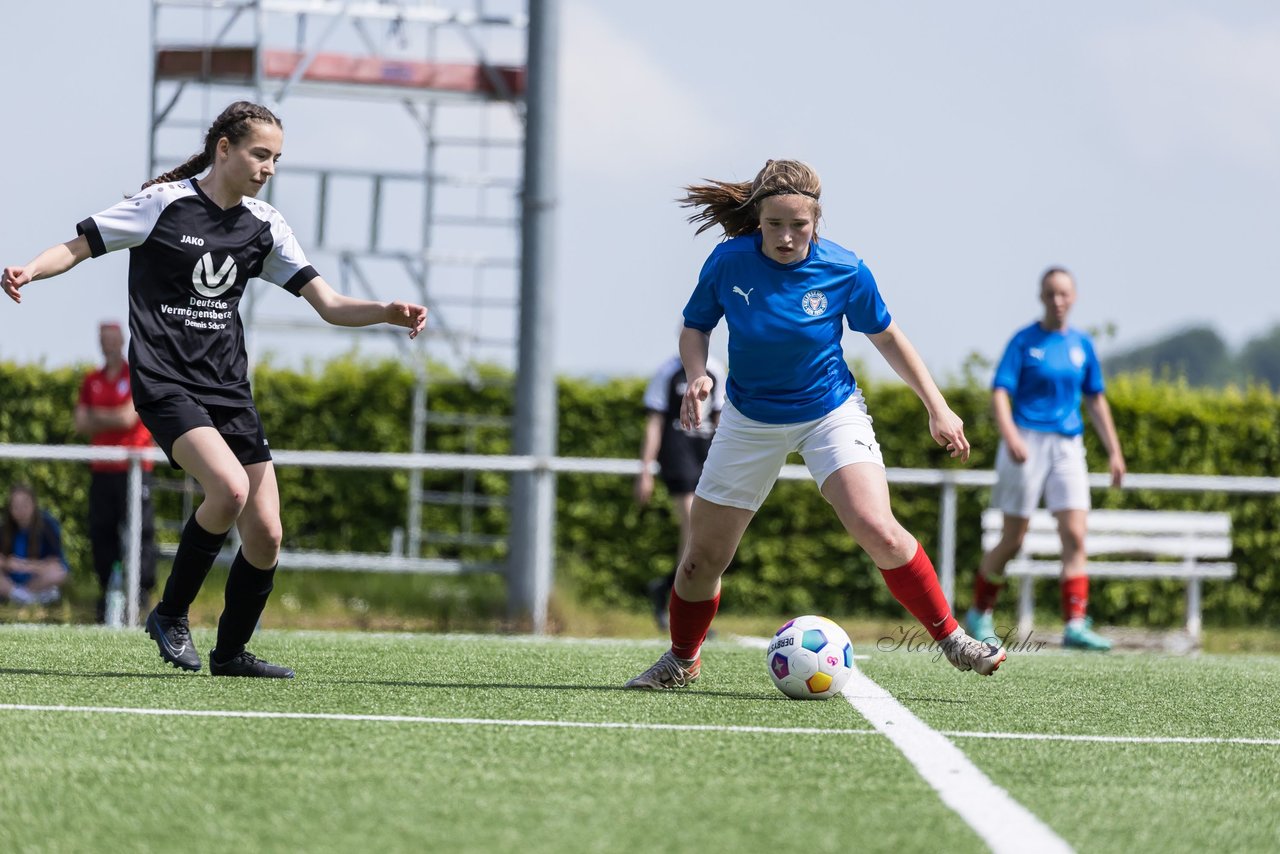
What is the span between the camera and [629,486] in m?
13.3

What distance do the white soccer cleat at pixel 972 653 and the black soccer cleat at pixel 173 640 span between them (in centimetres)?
266

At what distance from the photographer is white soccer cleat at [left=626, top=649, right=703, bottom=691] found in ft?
19.1

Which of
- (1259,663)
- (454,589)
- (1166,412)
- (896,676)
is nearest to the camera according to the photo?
(896,676)

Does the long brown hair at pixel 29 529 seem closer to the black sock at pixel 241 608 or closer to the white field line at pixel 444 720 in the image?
the black sock at pixel 241 608

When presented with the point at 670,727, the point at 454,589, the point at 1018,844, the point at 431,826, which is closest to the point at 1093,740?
the point at 670,727

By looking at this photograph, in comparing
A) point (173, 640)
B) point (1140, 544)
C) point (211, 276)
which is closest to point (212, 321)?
point (211, 276)

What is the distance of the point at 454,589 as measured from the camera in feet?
39.8

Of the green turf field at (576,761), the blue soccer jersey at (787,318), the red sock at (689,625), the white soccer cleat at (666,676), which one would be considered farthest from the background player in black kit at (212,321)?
the red sock at (689,625)

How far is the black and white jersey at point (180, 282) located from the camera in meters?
5.53

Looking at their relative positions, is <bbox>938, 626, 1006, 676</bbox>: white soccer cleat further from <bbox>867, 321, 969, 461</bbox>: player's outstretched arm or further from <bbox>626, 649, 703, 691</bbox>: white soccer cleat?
<bbox>626, 649, 703, 691</bbox>: white soccer cleat

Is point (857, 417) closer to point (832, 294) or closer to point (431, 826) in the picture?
point (832, 294)

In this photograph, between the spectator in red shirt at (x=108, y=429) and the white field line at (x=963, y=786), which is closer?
the white field line at (x=963, y=786)

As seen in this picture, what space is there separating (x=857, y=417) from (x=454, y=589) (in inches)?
271

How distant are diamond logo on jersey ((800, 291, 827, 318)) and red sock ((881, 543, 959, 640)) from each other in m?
0.88
